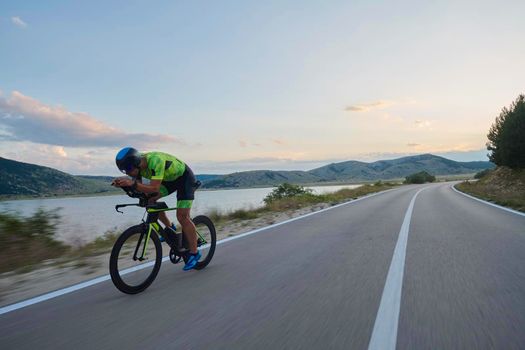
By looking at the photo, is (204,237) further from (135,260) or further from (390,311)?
(390,311)

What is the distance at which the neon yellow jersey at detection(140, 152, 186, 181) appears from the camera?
449 cm

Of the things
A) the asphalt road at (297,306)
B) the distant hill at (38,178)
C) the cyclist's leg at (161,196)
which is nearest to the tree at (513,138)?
the asphalt road at (297,306)

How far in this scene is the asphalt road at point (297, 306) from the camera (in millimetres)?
2879

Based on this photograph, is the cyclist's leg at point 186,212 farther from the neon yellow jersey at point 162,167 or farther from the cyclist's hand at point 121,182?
the cyclist's hand at point 121,182

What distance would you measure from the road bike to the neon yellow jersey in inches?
11.4

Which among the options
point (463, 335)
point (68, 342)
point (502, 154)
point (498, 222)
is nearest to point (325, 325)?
point (463, 335)

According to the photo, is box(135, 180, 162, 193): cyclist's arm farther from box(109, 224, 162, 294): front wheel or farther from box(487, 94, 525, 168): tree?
box(487, 94, 525, 168): tree

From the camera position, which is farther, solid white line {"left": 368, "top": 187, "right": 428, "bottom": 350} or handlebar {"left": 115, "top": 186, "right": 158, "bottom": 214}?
handlebar {"left": 115, "top": 186, "right": 158, "bottom": 214}

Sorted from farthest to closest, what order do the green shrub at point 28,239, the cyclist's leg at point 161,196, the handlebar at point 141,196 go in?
the green shrub at point 28,239, the cyclist's leg at point 161,196, the handlebar at point 141,196

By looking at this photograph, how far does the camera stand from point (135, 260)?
15.1ft

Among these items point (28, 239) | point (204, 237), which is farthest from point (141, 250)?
point (28, 239)

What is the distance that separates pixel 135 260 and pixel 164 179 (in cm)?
114

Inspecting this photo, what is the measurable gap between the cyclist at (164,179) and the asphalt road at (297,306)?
63cm

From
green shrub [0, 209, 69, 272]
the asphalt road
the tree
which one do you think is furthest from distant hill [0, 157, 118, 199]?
the asphalt road
